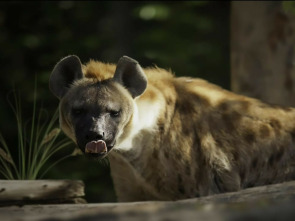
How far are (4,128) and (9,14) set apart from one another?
145 centimetres

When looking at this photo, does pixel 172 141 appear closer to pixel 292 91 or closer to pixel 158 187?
pixel 158 187

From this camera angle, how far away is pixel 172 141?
430cm

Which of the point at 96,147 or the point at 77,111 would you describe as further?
the point at 77,111

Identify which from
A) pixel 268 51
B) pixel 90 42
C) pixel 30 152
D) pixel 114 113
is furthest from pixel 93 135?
pixel 90 42

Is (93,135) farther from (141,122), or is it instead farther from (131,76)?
(131,76)

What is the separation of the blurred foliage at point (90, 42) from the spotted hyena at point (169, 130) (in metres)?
3.26

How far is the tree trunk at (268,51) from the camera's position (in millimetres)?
6457

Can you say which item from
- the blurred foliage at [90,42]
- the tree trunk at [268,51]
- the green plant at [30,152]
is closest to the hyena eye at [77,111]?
the green plant at [30,152]

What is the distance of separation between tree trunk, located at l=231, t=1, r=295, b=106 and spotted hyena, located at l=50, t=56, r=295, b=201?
178 centimetres

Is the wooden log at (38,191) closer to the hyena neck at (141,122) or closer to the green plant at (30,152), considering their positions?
the hyena neck at (141,122)

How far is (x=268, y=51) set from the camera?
649cm

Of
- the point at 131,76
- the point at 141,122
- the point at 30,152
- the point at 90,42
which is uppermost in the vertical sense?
the point at 131,76

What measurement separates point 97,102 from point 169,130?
0.52 meters

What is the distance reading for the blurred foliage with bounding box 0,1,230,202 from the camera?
7980 millimetres
